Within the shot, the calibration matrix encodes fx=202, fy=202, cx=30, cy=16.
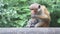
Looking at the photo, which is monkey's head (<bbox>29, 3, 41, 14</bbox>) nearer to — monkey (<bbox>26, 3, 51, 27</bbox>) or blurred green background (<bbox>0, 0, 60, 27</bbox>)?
monkey (<bbox>26, 3, 51, 27</bbox>)

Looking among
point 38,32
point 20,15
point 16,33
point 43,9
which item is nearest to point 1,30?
point 16,33

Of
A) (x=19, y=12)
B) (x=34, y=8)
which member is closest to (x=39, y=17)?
(x=34, y=8)

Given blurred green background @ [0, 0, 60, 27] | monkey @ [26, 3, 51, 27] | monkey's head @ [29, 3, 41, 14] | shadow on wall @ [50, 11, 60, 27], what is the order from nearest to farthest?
monkey's head @ [29, 3, 41, 14], monkey @ [26, 3, 51, 27], blurred green background @ [0, 0, 60, 27], shadow on wall @ [50, 11, 60, 27]

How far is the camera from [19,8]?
418cm

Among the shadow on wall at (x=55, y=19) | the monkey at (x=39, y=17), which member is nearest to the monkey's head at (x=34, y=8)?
the monkey at (x=39, y=17)

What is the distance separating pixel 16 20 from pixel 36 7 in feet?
2.64

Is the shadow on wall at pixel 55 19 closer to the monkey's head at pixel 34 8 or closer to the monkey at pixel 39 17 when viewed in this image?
the monkey at pixel 39 17

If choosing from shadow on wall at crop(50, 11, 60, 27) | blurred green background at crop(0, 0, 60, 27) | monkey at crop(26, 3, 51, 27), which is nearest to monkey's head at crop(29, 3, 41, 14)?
monkey at crop(26, 3, 51, 27)

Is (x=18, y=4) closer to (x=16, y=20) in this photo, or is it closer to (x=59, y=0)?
(x=16, y=20)

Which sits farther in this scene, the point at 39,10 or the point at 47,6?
the point at 47,6

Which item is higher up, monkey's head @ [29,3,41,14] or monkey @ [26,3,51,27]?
monkey's head @ [29,3,41,14]

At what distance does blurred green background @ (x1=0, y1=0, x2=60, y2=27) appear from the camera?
401 cm

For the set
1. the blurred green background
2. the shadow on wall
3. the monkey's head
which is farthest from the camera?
the shadow on wall

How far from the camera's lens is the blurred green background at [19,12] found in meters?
4.01
